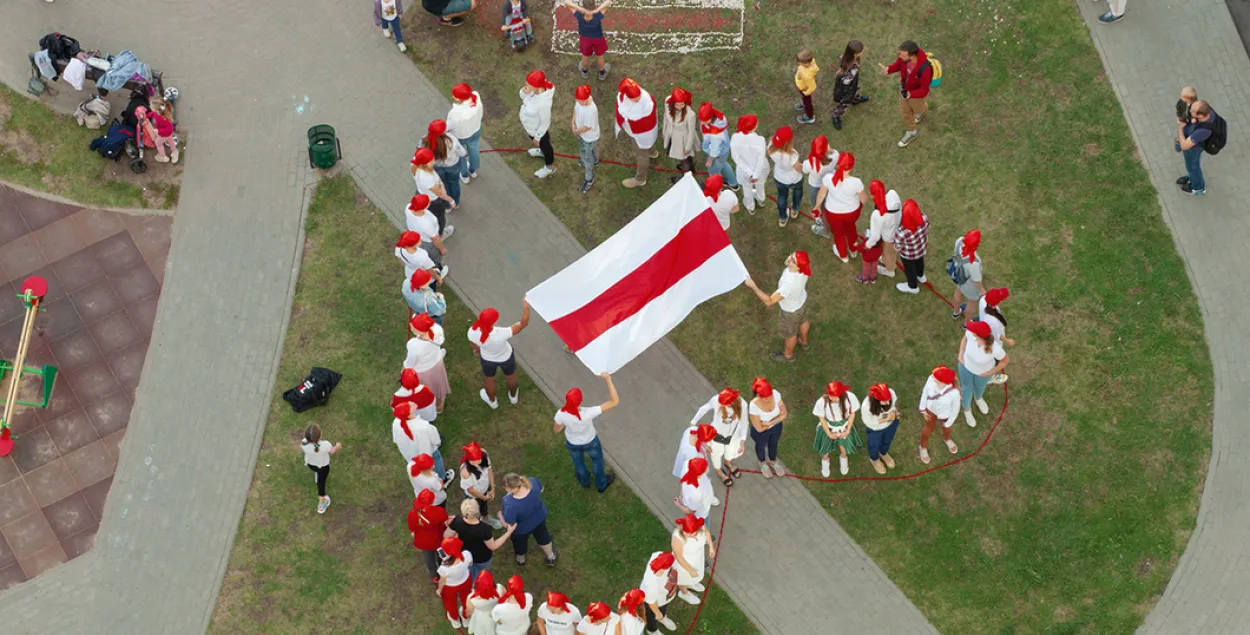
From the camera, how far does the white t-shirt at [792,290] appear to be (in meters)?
17.8

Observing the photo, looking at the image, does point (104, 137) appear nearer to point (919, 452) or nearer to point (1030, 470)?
point (919, 452)

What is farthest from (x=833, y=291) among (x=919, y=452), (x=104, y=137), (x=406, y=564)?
(x=104, y=137)

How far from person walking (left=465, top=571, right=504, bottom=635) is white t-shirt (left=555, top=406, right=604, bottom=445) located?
2.06 meters

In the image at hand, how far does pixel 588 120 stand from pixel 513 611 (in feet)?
22.6

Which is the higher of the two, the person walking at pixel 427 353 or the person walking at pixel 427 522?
the person walking at pixel 427 353

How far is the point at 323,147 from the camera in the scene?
807 inches

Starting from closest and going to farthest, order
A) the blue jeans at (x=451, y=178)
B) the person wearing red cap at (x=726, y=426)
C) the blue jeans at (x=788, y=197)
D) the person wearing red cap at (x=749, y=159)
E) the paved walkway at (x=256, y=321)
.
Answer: the person wearing red cap at (x=726, y=426), the paved walkway at (x=256, y=321), the person wearing red cap at (x=749, y=159), the blue jeans at (x=788, y=197), the blue jeans at (x=451, y=178)

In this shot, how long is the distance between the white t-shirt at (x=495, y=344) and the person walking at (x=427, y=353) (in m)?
0.44

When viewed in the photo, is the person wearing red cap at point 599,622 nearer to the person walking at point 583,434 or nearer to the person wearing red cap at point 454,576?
the person wearing red cap at point 454,576

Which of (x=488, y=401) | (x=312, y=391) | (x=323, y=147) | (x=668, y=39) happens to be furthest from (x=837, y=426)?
(x=323, y=147)

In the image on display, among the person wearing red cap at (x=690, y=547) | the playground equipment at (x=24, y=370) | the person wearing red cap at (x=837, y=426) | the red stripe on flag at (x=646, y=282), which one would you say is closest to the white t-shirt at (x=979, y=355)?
the person wearing red cap at (x=837, y=426)

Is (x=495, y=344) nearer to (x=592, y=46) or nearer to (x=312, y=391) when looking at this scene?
(x=312, y=391)

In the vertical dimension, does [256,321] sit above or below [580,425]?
below

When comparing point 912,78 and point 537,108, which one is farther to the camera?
point 912,78
